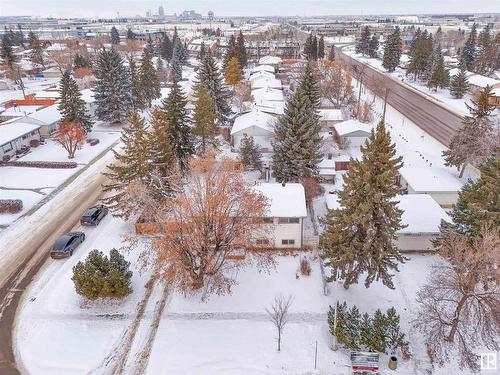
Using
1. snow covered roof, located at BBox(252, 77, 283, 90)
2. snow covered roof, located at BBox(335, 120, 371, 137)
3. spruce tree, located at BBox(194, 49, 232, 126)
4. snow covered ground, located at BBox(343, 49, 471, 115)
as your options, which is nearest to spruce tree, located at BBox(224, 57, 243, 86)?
snow covered roof, located at BBox(252, 77, 283, 90)

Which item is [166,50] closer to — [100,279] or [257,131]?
[257,131]

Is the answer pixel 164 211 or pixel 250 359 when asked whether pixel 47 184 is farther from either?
pixel 250 359

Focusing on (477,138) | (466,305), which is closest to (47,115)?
(477,138)

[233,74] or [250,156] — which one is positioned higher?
[233,74]

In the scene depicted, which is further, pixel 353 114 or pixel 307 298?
pixel 353 114

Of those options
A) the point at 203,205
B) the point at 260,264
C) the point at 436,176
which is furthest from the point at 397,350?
the point at 436,176

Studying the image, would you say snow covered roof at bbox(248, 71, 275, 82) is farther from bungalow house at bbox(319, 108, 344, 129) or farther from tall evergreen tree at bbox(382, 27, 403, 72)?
tall evergreen tree at bbox(382, 27, 403, 72)
